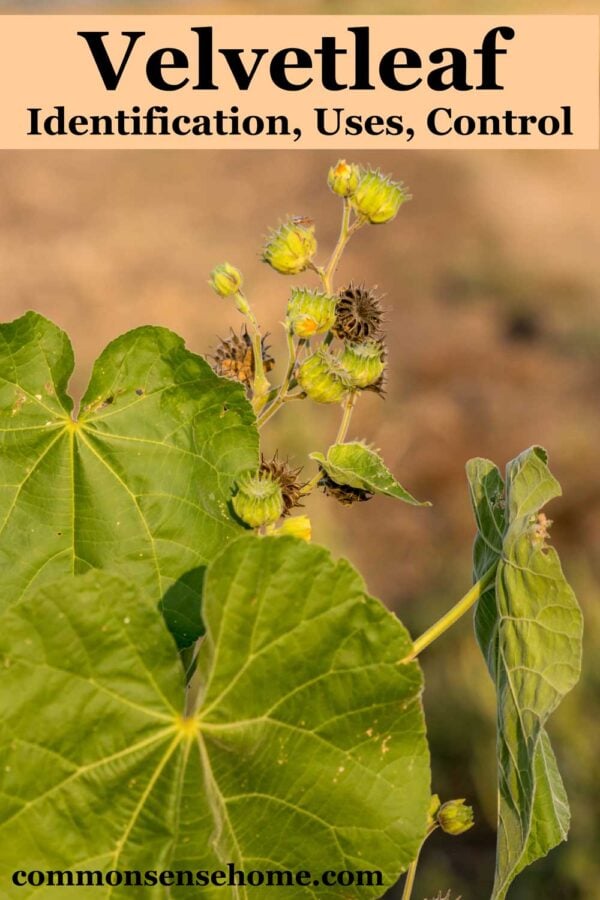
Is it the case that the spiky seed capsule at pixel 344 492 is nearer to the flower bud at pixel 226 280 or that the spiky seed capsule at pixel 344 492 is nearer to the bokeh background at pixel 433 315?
the flower bud at pixel 226 280

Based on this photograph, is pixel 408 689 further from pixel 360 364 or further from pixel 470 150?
pixel 470 150

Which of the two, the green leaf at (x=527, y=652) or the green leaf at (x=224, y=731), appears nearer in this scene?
the green leaf at (x=224, y=731)

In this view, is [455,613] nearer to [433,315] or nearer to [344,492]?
[344,492]

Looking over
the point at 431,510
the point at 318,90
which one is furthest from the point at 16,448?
the point at 431,510

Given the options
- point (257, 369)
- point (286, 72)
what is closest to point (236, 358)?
point (257, 369)

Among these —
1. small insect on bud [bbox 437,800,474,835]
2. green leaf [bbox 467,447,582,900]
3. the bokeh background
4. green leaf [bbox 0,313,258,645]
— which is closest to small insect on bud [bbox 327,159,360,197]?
green leaf [bbox 0,313,258,645]

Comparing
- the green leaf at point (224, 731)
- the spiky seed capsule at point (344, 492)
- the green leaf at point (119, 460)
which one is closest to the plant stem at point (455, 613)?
the green leaf at point (224, 731)
